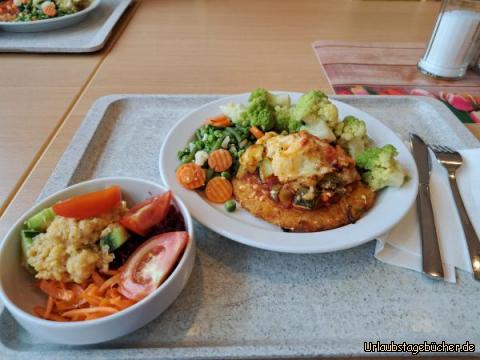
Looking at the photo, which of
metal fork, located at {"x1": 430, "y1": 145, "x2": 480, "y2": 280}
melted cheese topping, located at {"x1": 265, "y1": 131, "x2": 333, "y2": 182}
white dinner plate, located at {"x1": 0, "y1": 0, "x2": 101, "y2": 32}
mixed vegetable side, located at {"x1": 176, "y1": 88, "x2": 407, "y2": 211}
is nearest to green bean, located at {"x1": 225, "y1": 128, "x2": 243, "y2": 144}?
mixed vegetable side, located at {"x1": 176, "y1": 88, "x2": 407, "y2": 211}

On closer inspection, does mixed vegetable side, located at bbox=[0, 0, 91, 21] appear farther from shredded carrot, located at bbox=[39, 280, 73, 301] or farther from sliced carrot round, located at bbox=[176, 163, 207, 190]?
shredded carrot, located at bbox=[39, 280, 73, 301]

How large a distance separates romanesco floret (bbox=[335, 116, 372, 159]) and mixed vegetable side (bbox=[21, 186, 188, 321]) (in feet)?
2.70

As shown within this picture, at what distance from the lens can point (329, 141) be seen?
1.42 metres

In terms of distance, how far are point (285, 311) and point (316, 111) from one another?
0.84m

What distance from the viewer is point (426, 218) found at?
127 cm

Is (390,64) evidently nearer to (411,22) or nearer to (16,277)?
(411,22)

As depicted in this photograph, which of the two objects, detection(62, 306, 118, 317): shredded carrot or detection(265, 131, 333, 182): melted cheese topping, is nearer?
detection(62, 306, 118, 317): shredded carrot

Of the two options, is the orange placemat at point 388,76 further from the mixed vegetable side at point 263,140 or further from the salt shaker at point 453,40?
Result: the mixed vegetable side at point 263,140

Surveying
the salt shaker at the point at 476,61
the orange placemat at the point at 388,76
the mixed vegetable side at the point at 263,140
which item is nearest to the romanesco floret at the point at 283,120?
the mixed vegetable side at the point at 263,140

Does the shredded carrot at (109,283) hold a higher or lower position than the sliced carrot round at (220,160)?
lower

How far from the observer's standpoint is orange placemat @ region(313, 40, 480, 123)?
7.02 feet

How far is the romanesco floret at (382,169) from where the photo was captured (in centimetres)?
125

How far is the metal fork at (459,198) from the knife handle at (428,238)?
0.11m

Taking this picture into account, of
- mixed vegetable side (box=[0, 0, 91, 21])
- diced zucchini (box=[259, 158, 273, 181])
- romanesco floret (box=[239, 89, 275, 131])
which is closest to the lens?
diced zucchini (box=[259, 158, 273, 181])
